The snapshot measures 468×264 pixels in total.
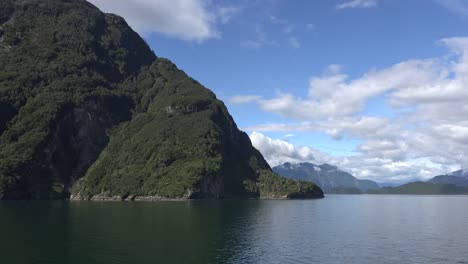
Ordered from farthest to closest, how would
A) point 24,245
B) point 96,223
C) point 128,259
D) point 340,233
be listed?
point 96,223 → point 340,233 → point 24,245 → point 128,259

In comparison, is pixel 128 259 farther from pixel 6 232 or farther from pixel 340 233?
pixel 340 233

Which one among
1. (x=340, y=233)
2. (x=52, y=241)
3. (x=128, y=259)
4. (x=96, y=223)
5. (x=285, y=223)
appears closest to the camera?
(x=128, y=259)

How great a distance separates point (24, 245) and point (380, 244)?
7976cm

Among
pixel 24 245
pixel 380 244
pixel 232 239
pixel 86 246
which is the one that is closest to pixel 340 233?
pixel 380 244

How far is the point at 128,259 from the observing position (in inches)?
3226

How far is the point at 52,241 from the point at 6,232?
20.7 meters

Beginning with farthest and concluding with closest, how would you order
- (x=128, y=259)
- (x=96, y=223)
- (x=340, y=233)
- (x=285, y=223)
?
(x=285, y=223) < (x=96, y=223) < (x=340, y=233) < (x=128, y=259)

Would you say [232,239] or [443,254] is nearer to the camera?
[443,254]

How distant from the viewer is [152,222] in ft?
482

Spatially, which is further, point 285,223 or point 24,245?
point 285,223

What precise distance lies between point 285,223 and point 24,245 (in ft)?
279

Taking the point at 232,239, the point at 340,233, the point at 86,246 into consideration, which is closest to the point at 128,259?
the point at 86,246

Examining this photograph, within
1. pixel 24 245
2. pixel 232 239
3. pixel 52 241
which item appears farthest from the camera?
pixel 232 239

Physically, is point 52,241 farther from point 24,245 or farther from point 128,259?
point 128,259
